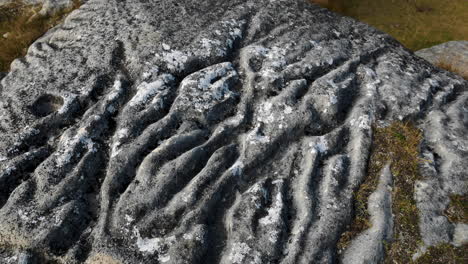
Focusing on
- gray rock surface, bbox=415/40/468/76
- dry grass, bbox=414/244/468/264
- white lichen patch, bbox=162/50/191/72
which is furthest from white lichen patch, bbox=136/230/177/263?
gray rock surface, bbox=415/40/468/76

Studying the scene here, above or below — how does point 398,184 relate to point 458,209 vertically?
above

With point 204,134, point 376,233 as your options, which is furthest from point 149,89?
point 376,233

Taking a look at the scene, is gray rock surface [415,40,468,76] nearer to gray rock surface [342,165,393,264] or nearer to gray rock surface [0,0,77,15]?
gray rock surface [342,165,393,264]

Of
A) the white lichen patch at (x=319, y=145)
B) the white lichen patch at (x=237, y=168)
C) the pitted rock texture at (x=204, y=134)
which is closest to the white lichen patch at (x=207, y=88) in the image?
the pitted rock texture at (x=204, y=134)

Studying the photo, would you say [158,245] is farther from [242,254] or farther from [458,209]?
[458,209]

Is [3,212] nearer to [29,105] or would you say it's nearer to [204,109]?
[29,105]

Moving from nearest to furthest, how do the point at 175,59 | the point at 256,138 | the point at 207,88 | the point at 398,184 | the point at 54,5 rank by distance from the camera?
the point at 398,184
the point at 256,138
the point at 207,88
the point at 175,59
the point at 54,5
